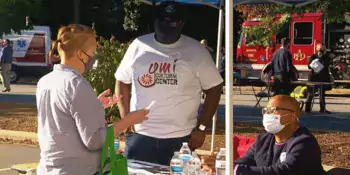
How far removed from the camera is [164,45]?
510 cm

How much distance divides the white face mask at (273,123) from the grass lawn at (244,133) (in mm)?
4079

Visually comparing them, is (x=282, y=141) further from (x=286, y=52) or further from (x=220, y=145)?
(x=286, y=52)

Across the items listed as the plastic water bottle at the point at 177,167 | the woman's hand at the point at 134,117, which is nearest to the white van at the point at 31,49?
the plastic water bottle at the point at 177,167

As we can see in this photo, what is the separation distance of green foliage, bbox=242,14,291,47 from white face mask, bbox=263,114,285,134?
17749 millimetres

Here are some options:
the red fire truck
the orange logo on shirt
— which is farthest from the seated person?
the red fire truck

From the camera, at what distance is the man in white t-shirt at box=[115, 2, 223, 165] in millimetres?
4965

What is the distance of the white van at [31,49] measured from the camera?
97.2ft

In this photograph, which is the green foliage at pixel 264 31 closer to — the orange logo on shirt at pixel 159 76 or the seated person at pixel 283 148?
the orange logo on shirt at pixel 159 76

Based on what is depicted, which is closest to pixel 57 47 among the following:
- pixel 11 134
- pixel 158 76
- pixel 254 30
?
pixel 158 76

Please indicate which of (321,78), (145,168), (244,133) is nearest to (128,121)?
(145,168)

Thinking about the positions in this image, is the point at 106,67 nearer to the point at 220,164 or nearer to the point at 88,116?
the point at 220,164

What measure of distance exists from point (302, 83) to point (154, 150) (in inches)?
446

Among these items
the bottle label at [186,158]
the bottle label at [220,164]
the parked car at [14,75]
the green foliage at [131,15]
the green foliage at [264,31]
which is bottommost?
the parked car at [14,75]

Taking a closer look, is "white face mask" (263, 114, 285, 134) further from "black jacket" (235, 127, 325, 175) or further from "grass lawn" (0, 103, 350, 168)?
"grass lawn" (0, 103, 350, 168)
